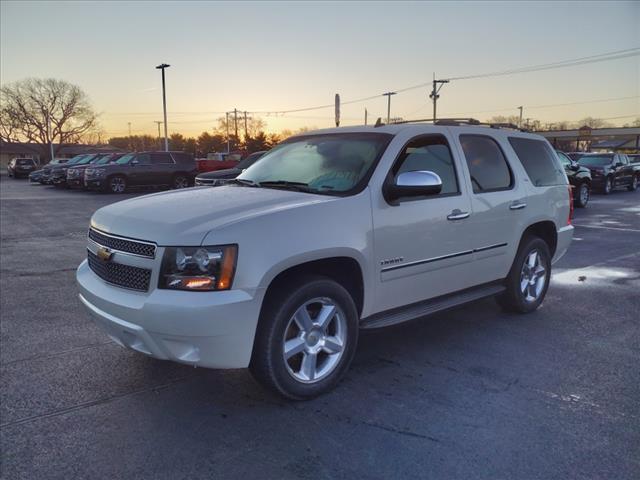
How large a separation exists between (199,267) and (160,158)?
21343 mm

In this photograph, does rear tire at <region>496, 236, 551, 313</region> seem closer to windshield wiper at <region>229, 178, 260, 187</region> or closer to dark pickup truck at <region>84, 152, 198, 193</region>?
windshield wiper at <region>229, 178, 260, 187</region>

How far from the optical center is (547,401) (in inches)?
136

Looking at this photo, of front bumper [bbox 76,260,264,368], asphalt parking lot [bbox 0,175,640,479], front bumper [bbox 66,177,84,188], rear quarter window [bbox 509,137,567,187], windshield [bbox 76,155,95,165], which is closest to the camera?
asphalt parking lot [bbox 0,175,640,479]

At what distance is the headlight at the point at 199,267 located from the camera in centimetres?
297

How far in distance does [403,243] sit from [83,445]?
247 centimetres

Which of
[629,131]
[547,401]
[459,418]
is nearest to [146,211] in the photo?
[459,418]

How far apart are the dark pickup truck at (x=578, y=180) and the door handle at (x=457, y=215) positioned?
45.2ft

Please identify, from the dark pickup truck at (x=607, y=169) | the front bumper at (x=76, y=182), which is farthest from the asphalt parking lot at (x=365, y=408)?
the front bumper at (x=76, y=182)

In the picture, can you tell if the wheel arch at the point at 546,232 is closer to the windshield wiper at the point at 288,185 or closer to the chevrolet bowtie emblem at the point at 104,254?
the windshield wiper at the point at 288,185

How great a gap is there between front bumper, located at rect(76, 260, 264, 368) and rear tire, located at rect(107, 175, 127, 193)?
20.9m

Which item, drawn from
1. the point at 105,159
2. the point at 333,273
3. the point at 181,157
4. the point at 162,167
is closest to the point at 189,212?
the point at 333,273

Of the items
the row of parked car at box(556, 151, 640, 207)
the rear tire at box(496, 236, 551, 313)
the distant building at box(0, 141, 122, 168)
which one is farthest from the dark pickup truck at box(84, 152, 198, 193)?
the distant building at box(0, 141, 122, 168)

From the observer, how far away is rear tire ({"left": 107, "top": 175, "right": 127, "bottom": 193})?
A: 878 inches

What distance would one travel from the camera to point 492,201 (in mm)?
4629
